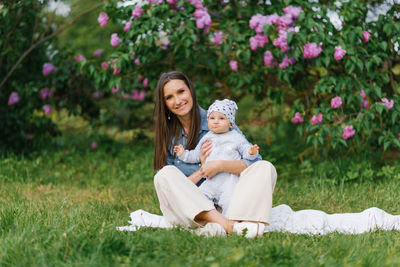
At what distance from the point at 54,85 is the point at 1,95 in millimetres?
648

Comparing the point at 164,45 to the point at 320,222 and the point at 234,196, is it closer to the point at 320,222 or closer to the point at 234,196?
the point at 234,196

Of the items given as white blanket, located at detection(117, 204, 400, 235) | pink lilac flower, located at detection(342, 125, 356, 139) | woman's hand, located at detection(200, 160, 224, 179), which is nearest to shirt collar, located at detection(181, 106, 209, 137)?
woman's hand, located at detection(200, 160, 224, 179)

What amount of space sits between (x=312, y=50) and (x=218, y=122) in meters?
1.33

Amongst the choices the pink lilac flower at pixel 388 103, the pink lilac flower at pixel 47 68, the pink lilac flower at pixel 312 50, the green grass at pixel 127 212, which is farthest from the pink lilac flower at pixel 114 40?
the pink lilac flower at pixel 388 103

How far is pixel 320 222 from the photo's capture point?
2.94m

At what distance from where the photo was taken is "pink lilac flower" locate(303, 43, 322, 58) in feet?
12.5

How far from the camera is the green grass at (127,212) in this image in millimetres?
2090

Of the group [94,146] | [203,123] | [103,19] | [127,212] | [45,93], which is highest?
[103,19]

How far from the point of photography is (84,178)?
481cm

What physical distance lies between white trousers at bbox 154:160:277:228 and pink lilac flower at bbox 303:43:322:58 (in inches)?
58.1

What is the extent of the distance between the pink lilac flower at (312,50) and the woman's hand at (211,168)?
1.47 m

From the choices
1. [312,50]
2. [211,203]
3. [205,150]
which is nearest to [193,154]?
[205,150]

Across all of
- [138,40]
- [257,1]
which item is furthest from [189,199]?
[257,1]

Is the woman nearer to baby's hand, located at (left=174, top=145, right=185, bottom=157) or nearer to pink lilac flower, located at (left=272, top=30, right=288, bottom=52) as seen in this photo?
baby's hand, located at (left=174, top=145, right=185, bottom=157)
